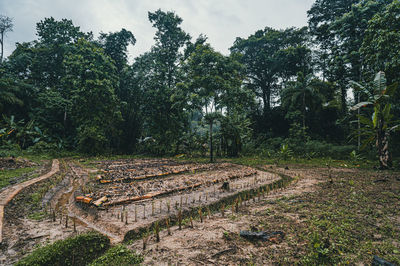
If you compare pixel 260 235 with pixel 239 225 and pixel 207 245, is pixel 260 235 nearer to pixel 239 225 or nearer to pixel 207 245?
pixel 239 225

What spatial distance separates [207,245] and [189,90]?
8956 millimetres

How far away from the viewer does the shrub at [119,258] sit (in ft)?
6.05

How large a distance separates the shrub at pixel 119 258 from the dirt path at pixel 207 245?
100mm

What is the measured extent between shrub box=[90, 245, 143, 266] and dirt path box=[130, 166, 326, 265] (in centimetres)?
10

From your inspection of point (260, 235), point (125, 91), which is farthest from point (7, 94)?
point (260, 235)

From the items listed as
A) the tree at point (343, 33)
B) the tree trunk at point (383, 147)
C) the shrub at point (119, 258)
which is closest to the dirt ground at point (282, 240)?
the shrub at point (119, 258)

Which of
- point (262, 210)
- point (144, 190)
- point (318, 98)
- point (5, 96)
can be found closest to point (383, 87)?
point (262, 210)

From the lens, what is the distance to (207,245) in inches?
84.8

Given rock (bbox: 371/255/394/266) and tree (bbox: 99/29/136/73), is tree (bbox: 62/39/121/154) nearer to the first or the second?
tree (bbox: 99/29/136/73)

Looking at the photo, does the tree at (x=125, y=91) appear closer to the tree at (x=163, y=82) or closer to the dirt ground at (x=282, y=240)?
the tree at (x=163, y=82)

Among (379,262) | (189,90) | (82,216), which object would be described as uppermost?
(189,90)

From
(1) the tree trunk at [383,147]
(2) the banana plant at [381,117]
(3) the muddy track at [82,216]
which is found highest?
(2) the banana plant at [381,117]

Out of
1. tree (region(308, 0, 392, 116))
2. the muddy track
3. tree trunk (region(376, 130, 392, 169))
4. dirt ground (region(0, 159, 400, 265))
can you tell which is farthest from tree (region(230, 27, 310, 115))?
the muddy track

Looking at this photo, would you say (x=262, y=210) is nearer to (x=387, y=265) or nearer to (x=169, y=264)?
(x=387, y=265)
